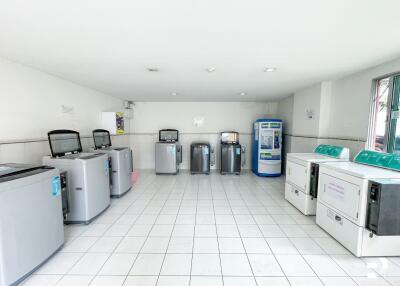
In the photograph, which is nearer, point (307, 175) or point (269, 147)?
point (307, 175)

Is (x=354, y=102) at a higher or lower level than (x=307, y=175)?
higher

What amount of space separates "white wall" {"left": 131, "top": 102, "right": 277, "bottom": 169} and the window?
344 cm

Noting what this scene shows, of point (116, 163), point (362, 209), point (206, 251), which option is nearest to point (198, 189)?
point (116, 163)

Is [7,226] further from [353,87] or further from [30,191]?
[353,87]

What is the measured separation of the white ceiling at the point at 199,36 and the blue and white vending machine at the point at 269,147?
2314 mm

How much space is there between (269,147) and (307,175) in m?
2.40

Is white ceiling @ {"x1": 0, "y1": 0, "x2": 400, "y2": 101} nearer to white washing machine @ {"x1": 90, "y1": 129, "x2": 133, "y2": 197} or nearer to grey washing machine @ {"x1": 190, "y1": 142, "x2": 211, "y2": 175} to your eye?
white washing machine @ {"x1": 90, "y1": 129, "x2": 133, "y2": 197}

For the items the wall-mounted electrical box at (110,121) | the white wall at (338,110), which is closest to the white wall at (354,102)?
the white wall at (338,110)

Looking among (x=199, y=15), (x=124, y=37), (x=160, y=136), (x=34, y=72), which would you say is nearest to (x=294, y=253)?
(x=199, y=15)

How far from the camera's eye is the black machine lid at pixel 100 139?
3756mm

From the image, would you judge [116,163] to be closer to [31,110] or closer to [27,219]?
[31,110]

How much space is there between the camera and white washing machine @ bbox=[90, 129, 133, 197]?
12.1 ft

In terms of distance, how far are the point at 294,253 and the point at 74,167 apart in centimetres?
305

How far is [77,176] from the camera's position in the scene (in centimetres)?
265
